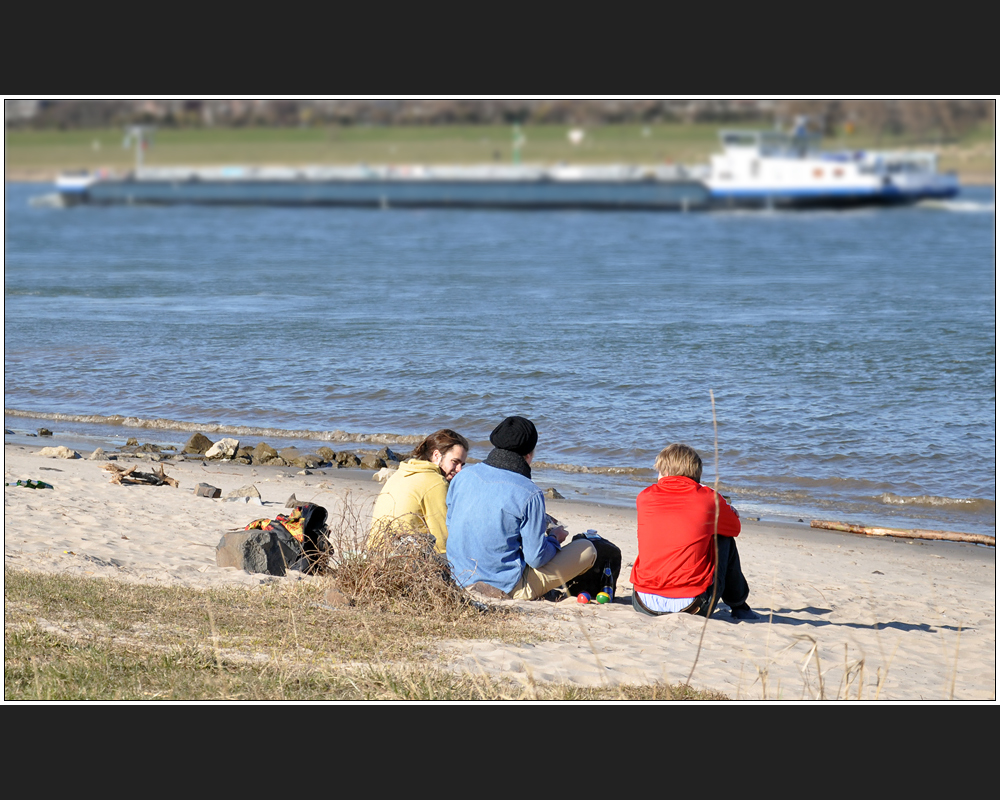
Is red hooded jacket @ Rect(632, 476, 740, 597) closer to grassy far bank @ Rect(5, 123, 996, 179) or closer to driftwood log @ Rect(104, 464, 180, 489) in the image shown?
driftwood log @ Rect(104, 464, 180, 489)

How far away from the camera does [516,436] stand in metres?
5.38

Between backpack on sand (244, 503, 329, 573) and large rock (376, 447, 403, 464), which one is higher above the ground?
backpack on sand (244, 503, 329, 573)

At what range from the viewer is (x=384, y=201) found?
69.2 metres

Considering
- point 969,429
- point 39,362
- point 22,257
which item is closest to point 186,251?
point 22,257

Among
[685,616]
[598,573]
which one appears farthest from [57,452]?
[685,616]

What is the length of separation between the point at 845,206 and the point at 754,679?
60.2 metres

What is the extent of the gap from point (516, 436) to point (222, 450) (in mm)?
5943

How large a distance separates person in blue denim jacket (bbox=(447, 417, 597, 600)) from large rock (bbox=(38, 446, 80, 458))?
18.5 feet

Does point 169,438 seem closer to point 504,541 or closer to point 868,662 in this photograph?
point 504,541

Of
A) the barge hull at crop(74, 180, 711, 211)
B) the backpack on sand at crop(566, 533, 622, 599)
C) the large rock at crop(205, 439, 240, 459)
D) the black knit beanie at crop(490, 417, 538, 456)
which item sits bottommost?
the large rock at crop(205, 439, 240, 459)

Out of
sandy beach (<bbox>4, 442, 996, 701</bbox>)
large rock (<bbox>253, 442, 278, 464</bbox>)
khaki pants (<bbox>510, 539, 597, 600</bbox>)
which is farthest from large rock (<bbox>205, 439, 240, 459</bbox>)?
khaki pants (<bbox>510, 539, 597, 600</bbox>)

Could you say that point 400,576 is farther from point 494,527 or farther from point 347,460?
point 347,460

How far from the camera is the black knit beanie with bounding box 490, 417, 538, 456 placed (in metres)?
5.38

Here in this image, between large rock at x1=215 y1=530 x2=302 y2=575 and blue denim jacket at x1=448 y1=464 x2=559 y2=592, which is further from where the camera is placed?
large rock at x1=215 y1=530 x2=302 y2=575
